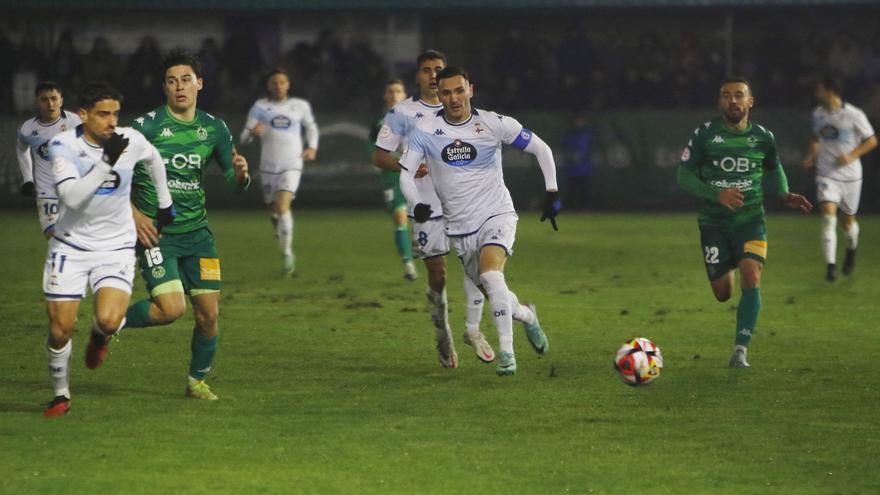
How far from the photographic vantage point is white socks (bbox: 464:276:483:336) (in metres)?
11.4

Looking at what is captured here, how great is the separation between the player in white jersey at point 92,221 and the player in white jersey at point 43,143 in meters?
5.05

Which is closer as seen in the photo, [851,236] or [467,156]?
[467,156]

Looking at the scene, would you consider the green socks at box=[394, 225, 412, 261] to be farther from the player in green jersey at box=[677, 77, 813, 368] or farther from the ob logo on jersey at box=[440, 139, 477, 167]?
the ob logo on jersey at box=[440, 139, 477, 167]

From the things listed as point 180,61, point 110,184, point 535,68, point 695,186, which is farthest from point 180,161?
point 535,68

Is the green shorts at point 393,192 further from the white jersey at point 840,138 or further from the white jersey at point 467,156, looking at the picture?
the white jersey at point 467,156

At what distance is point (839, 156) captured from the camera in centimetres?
1864

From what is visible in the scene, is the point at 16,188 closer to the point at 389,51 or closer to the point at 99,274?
the point at 389,51

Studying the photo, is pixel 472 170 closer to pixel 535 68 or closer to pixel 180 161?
pixel 180 161

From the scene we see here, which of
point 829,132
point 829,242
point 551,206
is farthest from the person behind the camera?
point 829,132

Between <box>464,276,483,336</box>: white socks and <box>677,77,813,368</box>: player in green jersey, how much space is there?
6.49ft

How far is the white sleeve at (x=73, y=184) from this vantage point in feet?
28.9

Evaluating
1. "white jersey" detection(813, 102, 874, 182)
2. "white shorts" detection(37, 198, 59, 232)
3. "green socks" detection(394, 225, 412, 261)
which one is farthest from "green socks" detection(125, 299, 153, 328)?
"white jersey" detection(813, 102, 874, 182)

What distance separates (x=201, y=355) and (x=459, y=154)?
249 centimetres

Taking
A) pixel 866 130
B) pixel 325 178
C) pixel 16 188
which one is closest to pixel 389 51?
pixel 325 178
